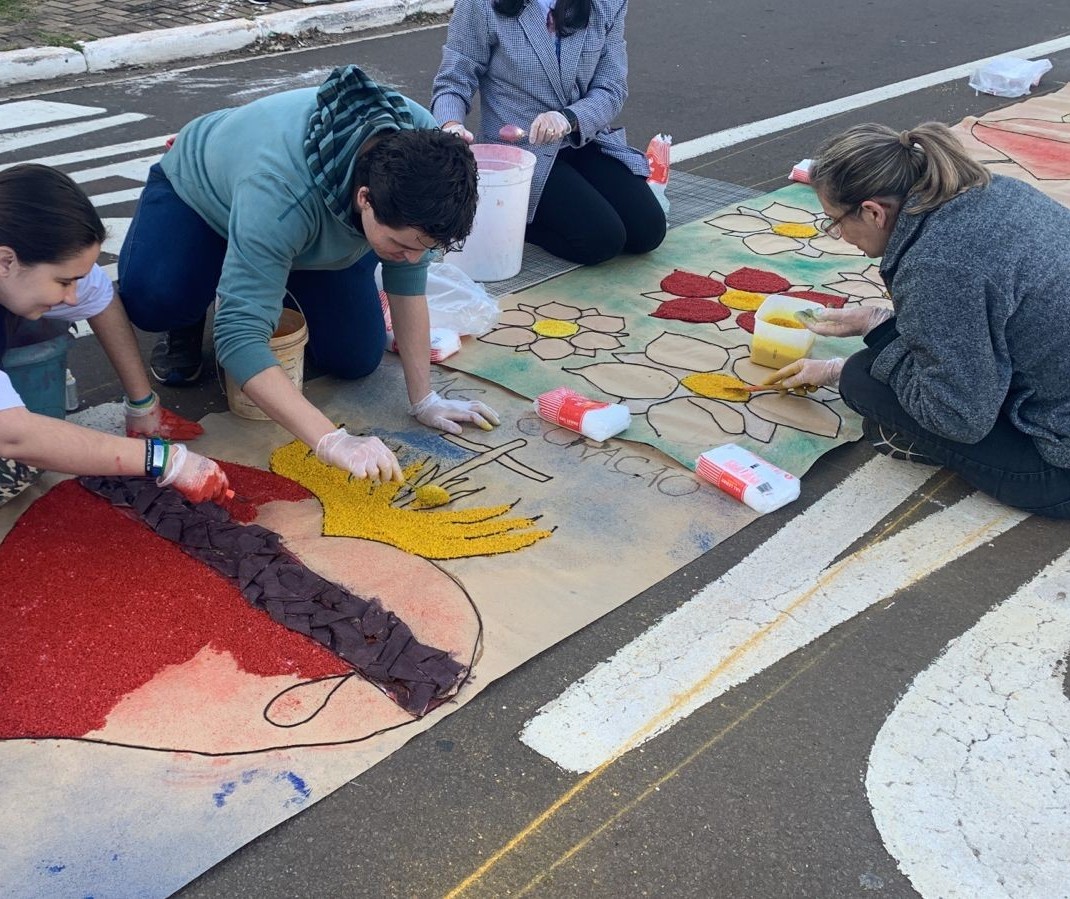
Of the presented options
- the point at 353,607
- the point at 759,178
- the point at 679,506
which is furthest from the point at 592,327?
the point at 759,178

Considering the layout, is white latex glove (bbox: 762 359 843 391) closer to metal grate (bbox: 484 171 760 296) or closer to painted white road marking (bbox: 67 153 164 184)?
metal grate (bbox: 484 171 760 296)

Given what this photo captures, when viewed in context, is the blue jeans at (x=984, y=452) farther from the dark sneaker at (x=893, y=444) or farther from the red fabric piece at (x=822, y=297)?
the red fabric piece at (x=822, y=297)

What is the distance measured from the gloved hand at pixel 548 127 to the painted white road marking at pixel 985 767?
7.82 ft

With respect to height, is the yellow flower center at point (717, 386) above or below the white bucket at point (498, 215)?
below

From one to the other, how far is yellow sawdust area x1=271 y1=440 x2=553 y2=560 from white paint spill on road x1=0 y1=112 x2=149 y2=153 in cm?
344

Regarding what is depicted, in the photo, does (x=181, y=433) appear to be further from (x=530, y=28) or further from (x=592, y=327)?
(x=530, y=28)

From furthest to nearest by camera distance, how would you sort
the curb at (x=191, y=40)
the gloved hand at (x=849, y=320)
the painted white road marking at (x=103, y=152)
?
1. the curb at (x=191, y=40)
2. the painted white road marking at (x=103, y=152)
3. the gloved hand at (x=849, y=320)

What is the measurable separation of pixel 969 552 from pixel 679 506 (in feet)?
2.37

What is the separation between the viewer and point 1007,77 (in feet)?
22.4

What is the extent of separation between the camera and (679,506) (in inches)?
110

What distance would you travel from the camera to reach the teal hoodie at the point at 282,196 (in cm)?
252

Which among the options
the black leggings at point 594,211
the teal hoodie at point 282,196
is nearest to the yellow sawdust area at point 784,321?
the black leggings at point 594,211

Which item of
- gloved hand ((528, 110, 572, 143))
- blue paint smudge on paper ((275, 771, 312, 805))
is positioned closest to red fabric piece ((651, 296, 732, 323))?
gloved hand ((528, 110, 572, 143))

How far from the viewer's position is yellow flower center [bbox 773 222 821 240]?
4586 mm
